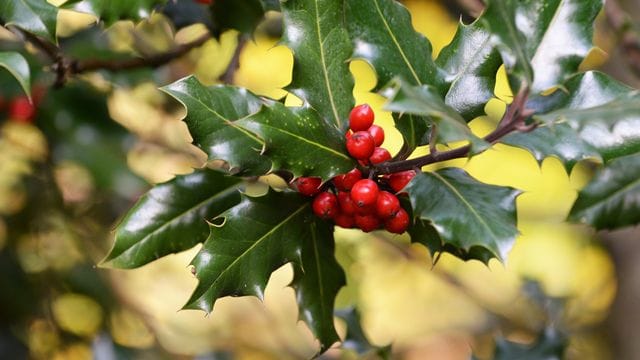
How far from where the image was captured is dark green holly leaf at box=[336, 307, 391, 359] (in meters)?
1.33

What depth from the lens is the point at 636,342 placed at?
211 centimetres

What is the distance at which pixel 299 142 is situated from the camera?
849mm

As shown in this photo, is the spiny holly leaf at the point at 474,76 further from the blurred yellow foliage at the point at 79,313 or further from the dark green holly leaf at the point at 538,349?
the blurred yellow foliage at the point at 79,313

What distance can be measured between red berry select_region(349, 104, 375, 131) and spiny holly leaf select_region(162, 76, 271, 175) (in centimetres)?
11

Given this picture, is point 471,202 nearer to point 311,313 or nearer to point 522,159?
point 311,313

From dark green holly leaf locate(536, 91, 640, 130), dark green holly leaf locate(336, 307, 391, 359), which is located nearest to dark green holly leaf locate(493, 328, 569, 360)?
dark green holly leaf locate(336, 307, 391, 359)

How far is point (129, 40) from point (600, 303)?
1.81 m

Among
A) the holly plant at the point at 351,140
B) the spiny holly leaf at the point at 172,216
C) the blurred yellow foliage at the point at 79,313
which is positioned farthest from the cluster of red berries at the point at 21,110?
the spiny holly leaf at the point at 172,216

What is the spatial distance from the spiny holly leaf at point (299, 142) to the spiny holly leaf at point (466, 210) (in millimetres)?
92

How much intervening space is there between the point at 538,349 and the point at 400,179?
688 mm

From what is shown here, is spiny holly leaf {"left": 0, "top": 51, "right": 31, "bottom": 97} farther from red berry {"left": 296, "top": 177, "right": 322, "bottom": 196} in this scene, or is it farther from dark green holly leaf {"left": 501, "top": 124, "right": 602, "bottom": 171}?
dark green holly leaf {"left": 501, "top": 124, "right": 602, "bottom": 171}

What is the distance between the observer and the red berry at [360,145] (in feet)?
2.79

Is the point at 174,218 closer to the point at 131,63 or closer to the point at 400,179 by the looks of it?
the point at 400,179

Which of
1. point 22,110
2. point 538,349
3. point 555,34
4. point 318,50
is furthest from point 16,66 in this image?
point 538,349
